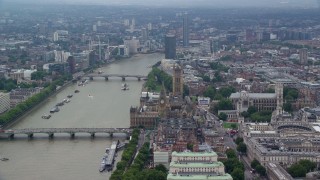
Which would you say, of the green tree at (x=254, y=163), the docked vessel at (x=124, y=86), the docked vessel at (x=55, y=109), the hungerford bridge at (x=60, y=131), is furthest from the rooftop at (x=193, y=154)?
the docked vessel at (x=124, y=86)

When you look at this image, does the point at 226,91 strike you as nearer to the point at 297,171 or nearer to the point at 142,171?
the point at 297,171

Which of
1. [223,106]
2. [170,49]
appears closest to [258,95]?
[223,106]

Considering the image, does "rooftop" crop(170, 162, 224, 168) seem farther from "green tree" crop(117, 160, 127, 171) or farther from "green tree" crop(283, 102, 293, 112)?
"green tree" crop(283, 102, 293, 112)

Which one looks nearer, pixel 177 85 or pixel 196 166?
pixel 196 166

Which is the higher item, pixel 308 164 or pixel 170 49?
pixel 308 164

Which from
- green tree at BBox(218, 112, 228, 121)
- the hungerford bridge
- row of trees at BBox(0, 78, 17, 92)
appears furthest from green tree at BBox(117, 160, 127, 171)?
row of trees at BBox(0, 78, 17, 92)

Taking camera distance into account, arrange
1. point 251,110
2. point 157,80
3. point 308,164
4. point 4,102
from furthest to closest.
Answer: point 157,80 < point 4,102 < point 251,110 < point 308,164
